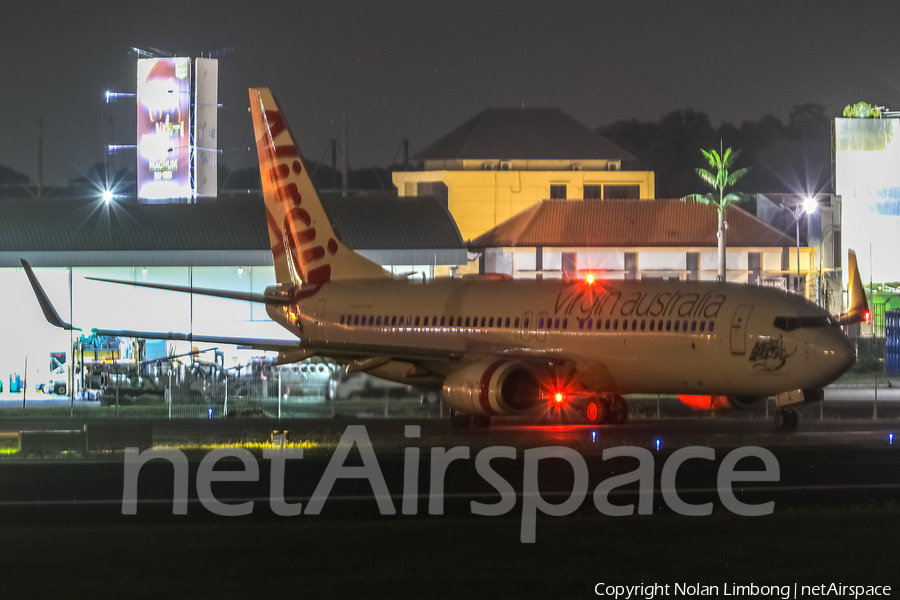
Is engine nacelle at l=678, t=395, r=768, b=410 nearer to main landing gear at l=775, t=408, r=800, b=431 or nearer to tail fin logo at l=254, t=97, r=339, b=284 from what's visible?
main landing gear at l=775, t=408, r=800, b=431

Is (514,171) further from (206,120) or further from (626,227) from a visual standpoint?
(206,120)

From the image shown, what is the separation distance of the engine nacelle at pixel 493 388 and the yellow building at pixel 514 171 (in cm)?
7857

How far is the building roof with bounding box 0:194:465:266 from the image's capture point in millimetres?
68812

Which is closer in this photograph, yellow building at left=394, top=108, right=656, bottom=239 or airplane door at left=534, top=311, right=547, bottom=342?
airplane door at left=534, top=311, right=547, bottom=342

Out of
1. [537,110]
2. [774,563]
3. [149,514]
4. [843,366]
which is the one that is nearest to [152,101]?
[537,110]

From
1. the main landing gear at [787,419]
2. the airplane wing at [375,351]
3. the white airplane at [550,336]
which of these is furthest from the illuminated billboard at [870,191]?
the airplane wing at [375,351]

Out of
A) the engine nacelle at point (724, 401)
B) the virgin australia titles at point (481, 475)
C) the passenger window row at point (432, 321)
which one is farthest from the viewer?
the passenger window row at point (432, 321)

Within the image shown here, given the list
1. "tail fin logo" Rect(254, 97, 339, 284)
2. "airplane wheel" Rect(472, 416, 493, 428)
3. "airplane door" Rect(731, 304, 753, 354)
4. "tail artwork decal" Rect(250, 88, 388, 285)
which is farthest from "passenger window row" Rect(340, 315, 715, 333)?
"airplane wheel" Rect(472, 416, 493, 428)

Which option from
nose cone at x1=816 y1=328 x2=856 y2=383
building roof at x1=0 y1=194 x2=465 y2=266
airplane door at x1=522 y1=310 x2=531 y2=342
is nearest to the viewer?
nose cone at x1=816 y1=328 x2=856 y2=383

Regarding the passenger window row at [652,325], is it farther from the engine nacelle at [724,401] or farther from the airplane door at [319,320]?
the airplane door at [319,320]

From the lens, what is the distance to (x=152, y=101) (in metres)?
93.4

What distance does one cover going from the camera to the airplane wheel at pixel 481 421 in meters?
34.5

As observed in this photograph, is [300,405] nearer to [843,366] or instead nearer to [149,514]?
[843,366]

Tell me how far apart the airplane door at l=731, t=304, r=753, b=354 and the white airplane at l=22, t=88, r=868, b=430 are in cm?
3
